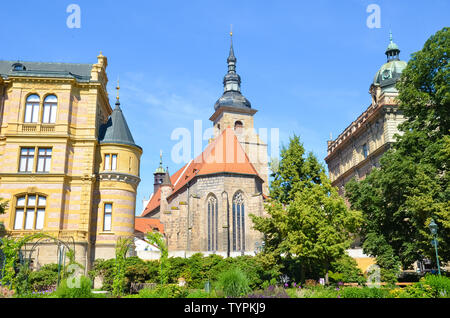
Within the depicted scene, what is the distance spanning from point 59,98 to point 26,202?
316 inches

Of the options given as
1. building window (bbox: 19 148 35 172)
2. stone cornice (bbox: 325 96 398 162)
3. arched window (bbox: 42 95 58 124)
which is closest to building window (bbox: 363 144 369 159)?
stone cornice (bbox: 325 96 398 162)

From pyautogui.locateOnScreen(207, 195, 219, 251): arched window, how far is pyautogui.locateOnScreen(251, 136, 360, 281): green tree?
19.3 m

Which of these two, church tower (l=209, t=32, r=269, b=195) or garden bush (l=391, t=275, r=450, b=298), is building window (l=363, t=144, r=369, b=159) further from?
garden bush (l=391, t=275, r=450, b=298)

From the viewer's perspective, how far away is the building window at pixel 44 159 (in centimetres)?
2881

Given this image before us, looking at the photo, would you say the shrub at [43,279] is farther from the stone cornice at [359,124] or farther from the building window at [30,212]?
the stone cornice at [359,124]

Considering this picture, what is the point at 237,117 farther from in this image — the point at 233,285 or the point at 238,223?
the point at 233,285

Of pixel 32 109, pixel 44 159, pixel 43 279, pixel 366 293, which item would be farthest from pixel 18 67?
pixel 366 293

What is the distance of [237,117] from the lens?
73500 millimetres

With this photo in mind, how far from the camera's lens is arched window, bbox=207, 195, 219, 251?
45469 millimetres

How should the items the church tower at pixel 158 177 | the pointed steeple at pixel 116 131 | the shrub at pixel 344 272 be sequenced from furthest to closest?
the church tower at pixel 158 177 < the pointed steeple at pixel 116 131 < the shrub at pixel 344 272

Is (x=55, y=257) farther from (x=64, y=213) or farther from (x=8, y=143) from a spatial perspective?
(x=8, y=143)

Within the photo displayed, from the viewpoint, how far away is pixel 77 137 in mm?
30047

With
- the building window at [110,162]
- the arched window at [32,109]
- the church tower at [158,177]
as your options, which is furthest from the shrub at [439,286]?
the church tower at [158,177]
